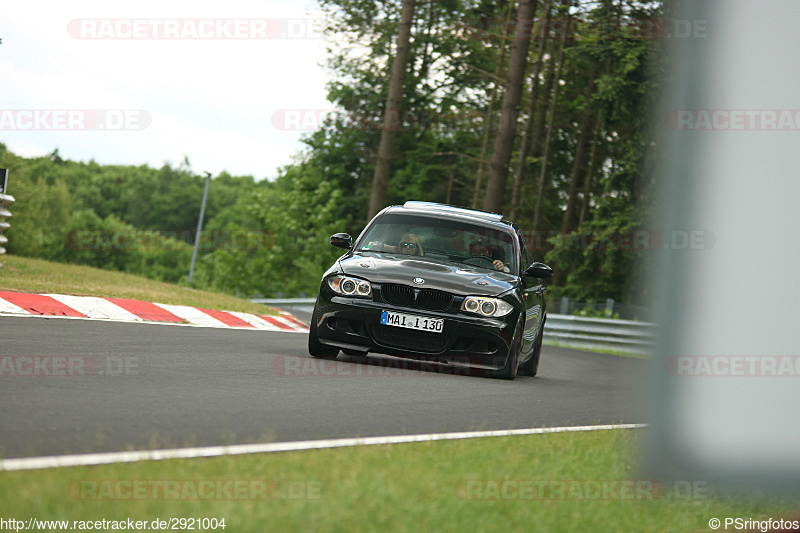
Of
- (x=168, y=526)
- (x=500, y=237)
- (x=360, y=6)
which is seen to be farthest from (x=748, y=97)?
(x=360, y=6)

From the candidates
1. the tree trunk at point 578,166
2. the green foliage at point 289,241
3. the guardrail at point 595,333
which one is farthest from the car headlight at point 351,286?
the green foliage at point 289,241

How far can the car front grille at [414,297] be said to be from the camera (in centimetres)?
991

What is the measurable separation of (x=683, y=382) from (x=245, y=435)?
229cm

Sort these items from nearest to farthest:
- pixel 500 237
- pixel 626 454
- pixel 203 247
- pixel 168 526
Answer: pixel 168 526 < pixel 626 454 < pixel 500 237 < pixel 203 247

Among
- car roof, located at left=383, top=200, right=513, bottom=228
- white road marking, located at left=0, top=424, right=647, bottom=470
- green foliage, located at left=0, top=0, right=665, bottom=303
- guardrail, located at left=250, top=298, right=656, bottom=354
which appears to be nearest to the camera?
white road marking, located at left=0, top=424, right=647, bottom=470

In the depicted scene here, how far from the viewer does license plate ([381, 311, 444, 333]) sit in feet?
32.3

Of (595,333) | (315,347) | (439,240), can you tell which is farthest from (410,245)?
(595,333)

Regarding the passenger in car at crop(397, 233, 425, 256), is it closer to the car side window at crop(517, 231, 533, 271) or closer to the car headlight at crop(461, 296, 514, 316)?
the car side window at crop(517, 231, 533, 271)

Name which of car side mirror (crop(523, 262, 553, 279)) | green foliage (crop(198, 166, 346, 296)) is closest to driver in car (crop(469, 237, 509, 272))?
car side mirror (crop(523, 262, 553, 279))

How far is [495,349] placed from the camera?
10133 millimetres

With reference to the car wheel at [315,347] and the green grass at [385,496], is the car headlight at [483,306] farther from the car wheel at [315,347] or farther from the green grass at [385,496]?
the green grass at [385,496]

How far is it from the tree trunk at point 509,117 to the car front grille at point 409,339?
15738mm

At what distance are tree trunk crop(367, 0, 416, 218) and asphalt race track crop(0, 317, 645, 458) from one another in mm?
16180

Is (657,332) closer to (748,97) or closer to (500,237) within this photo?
(748,97)
